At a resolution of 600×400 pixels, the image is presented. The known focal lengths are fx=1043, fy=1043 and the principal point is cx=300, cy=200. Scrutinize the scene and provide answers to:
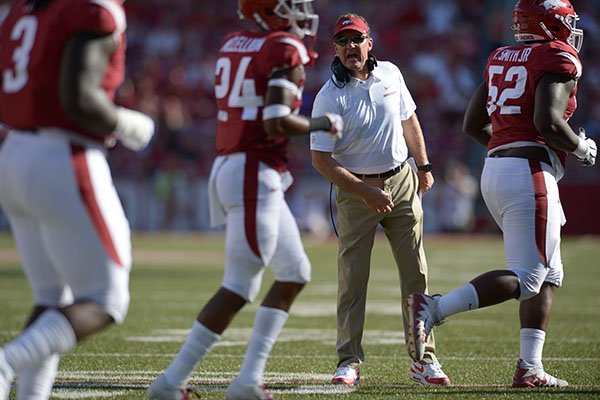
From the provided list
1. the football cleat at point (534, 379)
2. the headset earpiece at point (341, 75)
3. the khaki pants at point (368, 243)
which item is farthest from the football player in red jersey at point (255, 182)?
the football cleat at point (534, 379)

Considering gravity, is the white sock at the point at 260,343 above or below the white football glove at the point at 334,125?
below

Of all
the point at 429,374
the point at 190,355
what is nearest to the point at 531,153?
the point at 429,374

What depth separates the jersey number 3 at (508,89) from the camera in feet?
17.2

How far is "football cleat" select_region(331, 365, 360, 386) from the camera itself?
5285mm

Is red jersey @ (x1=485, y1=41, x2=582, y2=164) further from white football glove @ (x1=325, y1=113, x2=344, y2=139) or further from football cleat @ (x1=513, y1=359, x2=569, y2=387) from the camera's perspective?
white football glove @ (x1=325, y1=113, x2=344, y2=139)

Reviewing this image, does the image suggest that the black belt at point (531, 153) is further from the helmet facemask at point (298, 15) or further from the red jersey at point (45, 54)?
the red jersey at point (45, 54)

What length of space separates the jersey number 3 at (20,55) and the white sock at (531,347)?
2901 mm

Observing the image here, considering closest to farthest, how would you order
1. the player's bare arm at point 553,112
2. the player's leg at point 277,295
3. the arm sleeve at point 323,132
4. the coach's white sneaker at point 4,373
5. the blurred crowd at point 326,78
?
the coach's white sneaker at point 4,373 < the player's leg at point 277,295 < the player's bare arm at point 553,112 < the arm sleeve at point 323,132 < the blurred crowd at point 326,78

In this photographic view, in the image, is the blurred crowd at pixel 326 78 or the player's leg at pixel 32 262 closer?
the player's leg at pixel 32 262

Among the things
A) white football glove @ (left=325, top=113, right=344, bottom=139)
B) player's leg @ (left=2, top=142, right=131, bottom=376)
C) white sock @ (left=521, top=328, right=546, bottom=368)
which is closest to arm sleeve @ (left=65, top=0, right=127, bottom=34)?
player's leg @ (left=2, top=142, right=131, bottom=376)

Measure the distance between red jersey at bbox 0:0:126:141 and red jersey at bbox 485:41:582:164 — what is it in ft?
7.47

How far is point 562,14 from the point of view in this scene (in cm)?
529

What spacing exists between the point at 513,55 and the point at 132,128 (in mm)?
2341

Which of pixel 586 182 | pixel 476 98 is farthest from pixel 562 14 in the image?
pixel 586 182
